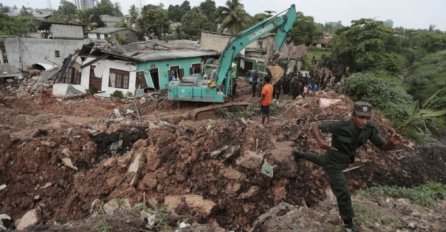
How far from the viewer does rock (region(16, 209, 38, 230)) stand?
17.3 ft

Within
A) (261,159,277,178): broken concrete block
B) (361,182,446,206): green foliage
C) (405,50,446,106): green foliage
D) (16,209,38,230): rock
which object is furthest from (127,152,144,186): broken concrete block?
(405,50,446,106): green foliage

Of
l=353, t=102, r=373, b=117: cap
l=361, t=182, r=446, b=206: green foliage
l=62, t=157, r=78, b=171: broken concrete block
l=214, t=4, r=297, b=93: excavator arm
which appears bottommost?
l=62, t=157, r=78, b=171: broken concrete block

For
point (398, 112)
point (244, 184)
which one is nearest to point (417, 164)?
point (398, 112)

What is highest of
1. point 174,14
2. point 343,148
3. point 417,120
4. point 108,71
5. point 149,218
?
point 174,14

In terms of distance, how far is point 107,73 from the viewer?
618 inches

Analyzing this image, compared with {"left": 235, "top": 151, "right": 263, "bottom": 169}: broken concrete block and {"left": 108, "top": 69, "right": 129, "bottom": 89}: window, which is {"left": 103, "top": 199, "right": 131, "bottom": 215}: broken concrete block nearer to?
{"left": 235, "top": 151, "right": 263, "bottom": 169}: broken concrete block

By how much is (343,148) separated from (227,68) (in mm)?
8285

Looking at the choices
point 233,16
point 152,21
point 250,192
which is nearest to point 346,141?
point 250,192

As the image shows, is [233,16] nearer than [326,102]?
No

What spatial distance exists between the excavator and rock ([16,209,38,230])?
703cm

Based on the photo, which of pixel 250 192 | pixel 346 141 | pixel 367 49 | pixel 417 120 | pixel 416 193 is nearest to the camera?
pixel 346 141

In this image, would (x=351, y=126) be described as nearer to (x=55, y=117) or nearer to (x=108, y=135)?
A: (x=108, y=135)

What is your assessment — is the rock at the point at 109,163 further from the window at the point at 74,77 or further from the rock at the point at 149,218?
the window at the point at 74,77

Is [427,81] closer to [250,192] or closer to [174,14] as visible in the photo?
[250,192]
